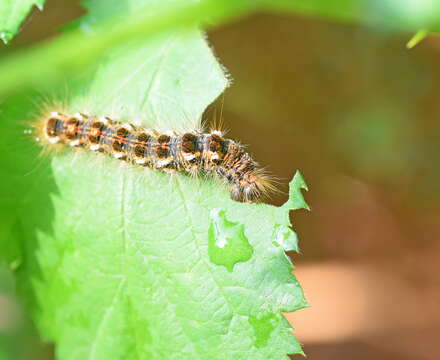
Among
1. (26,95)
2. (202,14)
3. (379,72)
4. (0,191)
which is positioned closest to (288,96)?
(379,72)

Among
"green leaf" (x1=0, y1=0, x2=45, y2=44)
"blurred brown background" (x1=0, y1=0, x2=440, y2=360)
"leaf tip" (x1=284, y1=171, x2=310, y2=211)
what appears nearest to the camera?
"leaf tip" (x1=284, y1=171, x2=310, y2=211)

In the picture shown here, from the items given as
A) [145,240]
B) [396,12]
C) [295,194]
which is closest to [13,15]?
[145,240]

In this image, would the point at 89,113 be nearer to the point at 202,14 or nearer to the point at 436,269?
the point at 202,14

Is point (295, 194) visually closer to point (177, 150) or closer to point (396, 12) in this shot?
point (177, 150)

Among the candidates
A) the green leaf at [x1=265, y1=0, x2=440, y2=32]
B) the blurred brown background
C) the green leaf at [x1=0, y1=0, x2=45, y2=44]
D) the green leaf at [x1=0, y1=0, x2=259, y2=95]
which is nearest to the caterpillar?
the green leaf at [x1=0, y1=0, x2=45, y2=44]

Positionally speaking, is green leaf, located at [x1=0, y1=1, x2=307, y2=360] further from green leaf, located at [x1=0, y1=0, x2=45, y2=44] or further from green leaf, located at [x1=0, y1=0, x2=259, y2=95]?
green leaf, located at [x1=0, y1=0, x2=259, y2=95]

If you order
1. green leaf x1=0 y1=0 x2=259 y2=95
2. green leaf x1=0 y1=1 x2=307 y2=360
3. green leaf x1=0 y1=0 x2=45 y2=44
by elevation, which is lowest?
green leaf x1=0 y1=1 x2=307 y2=360
